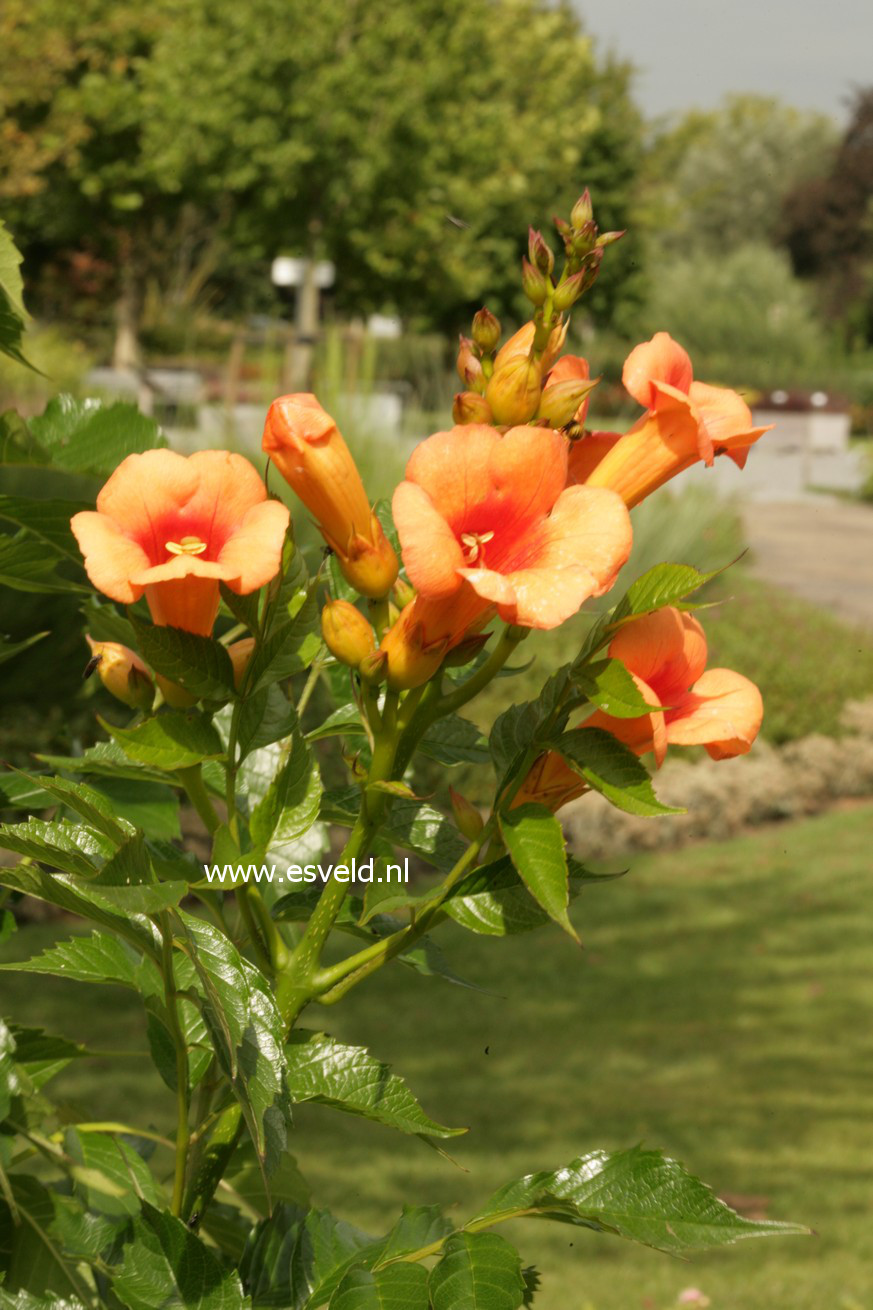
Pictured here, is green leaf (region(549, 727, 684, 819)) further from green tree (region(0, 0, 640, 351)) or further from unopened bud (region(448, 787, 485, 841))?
green tree (region(0, 0, 640, 351))

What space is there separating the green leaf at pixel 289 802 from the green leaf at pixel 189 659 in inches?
1.9

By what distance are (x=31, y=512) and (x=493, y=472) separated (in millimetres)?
359

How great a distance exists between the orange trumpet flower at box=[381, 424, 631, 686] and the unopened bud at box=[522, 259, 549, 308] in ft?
0.28

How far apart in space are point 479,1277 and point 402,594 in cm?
35

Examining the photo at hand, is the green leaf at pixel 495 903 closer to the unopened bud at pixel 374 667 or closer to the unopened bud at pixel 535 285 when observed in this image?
the unopened bud at pixel 374 667

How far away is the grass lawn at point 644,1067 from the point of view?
351cm

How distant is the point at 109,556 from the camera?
0.65 m

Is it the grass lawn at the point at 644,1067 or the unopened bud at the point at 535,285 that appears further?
the grass lawn at the point at 644,1067

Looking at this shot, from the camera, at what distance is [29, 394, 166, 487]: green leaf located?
109 centimetres

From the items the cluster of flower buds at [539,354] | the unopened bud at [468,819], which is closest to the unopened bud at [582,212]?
the cluster of flower buds at [539,354]

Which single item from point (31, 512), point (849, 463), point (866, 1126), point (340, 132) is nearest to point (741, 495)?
point (866, 1126)

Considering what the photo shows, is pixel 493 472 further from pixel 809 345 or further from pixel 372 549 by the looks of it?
pixel 809 345

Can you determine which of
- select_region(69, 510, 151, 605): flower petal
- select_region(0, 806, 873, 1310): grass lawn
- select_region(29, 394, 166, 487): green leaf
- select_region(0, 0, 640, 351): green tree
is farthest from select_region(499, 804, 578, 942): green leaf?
select_region(0, 0, 640, 351): green tree

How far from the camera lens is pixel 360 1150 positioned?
3994 mm
